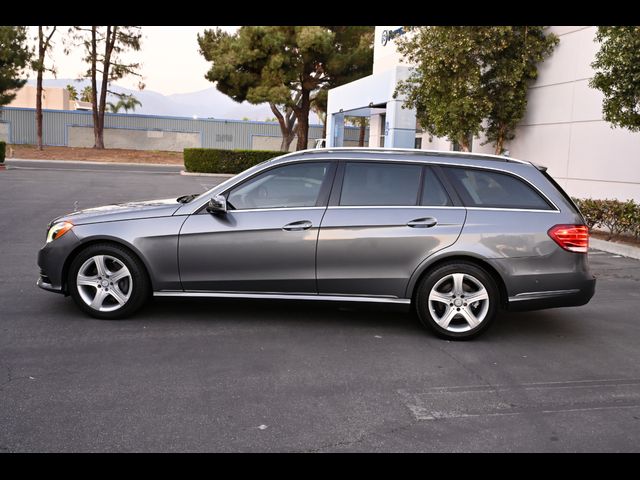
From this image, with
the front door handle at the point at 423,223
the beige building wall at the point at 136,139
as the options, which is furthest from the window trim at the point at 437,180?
the beige building wall at the point at 136,139

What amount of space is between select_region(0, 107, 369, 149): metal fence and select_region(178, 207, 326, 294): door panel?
52.4 metres

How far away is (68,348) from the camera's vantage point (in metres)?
5.25

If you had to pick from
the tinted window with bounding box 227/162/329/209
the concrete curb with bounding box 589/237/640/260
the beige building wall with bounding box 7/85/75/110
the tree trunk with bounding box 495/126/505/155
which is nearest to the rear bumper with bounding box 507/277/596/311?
the tinted window with bounding box 227/162/329/209

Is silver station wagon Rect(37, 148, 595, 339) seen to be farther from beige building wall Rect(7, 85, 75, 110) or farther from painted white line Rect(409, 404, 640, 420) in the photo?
beige building wall Rect(7, 85, 75, 110)

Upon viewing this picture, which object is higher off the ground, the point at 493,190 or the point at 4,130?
the point at 4,130

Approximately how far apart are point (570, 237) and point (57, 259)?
4.62 m

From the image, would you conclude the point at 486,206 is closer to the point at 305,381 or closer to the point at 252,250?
the point at 252,250

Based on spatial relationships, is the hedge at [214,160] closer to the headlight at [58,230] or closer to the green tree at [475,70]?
the green tree at [475,70]

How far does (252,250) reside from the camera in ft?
19.4

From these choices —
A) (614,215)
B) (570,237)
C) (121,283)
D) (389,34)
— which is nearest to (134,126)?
(389,34)

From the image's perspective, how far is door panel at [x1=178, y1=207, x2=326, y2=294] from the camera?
5898 millimetres

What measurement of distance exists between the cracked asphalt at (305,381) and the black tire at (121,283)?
11 centimetres
